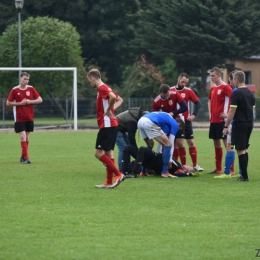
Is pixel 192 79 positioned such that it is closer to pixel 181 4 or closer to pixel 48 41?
pixel 181 4

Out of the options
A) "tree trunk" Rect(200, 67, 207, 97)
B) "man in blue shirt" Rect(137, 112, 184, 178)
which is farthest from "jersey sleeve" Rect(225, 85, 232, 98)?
"tree trunk" Rect(200, 67, 207, 97)

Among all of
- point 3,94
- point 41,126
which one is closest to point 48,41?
point 3,94

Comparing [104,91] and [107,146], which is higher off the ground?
[104,91]

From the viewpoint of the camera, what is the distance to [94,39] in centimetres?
6247

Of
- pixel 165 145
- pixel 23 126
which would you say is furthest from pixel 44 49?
pixel 165 145

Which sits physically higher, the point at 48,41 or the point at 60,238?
the point at 48,41

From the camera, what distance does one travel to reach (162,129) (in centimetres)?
1432

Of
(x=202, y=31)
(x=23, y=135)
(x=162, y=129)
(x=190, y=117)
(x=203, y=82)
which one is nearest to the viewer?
(x=162, y=129)

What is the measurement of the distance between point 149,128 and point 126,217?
4.70 m

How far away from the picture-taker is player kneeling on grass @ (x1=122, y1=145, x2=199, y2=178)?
1420 cm

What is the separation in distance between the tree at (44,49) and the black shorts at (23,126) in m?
26.7

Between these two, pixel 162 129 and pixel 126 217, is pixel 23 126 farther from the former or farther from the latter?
pixel 126 217

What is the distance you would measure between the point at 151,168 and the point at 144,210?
4679 mm

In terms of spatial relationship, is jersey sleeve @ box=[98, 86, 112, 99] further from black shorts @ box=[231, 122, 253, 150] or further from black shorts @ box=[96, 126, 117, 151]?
black shorts @ box=[231, 122, 253, 150]
